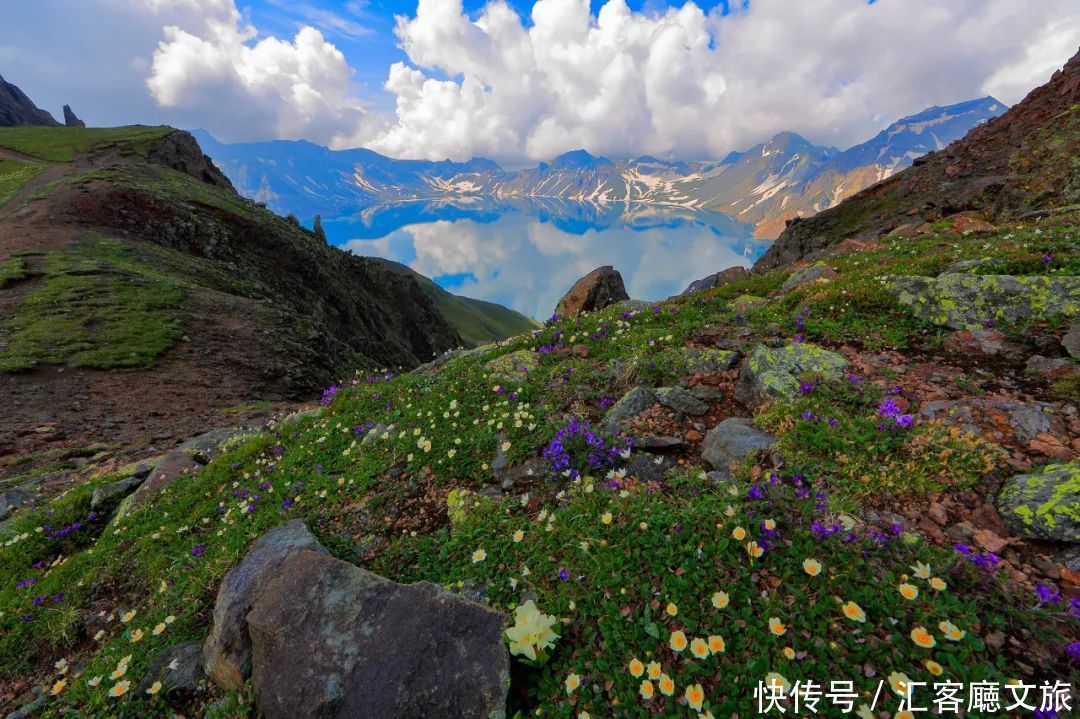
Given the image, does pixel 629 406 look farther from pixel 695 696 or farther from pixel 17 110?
pixel 17 110

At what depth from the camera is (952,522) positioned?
434 centimetres

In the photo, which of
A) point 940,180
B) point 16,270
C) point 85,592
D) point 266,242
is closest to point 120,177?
point 266,242

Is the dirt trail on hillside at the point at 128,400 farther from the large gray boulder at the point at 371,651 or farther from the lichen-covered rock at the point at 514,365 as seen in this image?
the large gray boulder at the point at 371,651

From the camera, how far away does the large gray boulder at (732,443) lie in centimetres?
548

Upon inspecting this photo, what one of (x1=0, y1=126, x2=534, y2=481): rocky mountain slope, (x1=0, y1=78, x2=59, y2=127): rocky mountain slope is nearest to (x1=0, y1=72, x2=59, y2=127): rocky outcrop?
(x1=0, y1=78, x2=59, y2=127): rocky mountain slope

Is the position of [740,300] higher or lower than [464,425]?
higher

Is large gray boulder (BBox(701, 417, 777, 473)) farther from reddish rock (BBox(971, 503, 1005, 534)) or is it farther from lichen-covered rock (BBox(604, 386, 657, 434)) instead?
reddish rock (BBox(971, 503, 1005, 534))

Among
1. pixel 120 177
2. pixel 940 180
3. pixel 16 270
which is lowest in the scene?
pixel 16 270

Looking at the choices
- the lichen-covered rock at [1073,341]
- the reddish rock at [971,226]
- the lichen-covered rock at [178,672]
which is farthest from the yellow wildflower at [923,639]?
the reddish rock at [971,226]

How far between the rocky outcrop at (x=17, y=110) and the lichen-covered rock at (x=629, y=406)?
216100 mm

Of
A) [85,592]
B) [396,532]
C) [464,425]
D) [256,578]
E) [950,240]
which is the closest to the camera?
[256,578]

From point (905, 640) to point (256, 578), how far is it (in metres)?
6.11

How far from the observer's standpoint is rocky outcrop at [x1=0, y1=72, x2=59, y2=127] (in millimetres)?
139250

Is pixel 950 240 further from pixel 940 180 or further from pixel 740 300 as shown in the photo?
pixel 940 180
